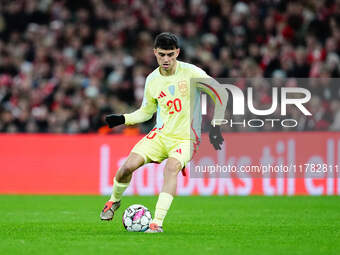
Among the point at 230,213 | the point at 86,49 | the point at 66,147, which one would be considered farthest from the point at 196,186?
the point at 86,49

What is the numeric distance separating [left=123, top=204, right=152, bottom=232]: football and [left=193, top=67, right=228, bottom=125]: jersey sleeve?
1.34 meters

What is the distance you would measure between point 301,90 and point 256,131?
1313 millimetres

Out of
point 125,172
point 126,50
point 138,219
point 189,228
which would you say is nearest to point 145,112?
point 125,172

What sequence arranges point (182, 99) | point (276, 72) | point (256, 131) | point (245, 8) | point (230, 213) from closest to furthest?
point (182, 99) → point (230, 213) → point (256, 131) → point (276, 72) → point (245, 8)

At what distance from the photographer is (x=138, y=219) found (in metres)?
9.30

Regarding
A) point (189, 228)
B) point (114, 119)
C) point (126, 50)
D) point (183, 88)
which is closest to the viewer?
point (183, 88)

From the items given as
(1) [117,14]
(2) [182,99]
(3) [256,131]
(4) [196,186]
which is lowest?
(4) [196,186]

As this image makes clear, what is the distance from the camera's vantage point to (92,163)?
16.9m

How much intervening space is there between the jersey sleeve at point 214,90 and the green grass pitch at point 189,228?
137 centimetres

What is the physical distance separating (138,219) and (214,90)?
176 cm

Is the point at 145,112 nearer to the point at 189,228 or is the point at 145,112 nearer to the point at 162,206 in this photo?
the point at 162,206

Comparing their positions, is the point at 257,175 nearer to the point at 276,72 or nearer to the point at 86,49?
the point at 276,72

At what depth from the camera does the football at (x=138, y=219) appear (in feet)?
30.5

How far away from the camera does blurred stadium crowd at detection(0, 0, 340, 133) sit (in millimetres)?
18359
